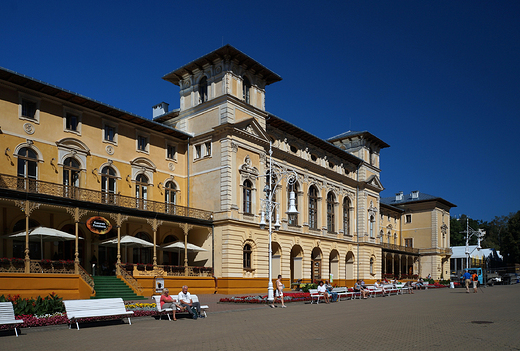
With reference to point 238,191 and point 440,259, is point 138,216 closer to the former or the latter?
point 238,191

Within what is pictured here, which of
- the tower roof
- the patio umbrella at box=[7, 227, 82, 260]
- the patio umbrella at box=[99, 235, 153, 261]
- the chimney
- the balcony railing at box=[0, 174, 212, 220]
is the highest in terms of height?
the tower roof

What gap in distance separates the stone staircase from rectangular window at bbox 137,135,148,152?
10288 millimetres

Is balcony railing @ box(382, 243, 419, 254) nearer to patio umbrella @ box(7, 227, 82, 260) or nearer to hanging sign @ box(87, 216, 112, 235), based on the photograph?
hanging sign @ box(87, 216, 112, 235)

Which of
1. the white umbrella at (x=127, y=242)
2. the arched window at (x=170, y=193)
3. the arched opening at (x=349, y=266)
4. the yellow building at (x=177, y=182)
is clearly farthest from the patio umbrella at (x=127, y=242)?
the arched opening at (x=349, y=266)

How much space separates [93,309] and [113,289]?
11.3 m

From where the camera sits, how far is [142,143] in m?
34.2

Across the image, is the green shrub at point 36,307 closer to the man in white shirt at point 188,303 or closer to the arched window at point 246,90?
the man in white shirt at point 188,303

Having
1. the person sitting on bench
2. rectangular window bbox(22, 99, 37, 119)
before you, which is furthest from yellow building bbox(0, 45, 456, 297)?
the person sitting on bench

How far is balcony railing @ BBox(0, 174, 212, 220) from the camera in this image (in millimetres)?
24594

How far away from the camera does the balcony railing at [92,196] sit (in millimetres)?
24594

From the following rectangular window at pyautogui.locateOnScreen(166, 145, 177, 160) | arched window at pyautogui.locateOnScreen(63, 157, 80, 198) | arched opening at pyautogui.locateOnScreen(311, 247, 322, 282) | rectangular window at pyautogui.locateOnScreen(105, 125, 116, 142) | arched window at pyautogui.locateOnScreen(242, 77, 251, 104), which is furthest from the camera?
arched opening at pyautogui.locateOnScreen(311, 247, 322, 282)

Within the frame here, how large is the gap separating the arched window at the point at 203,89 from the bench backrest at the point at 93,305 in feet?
77.6

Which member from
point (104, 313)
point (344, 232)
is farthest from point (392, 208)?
point (104, 313)

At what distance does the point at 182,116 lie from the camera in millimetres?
38375
